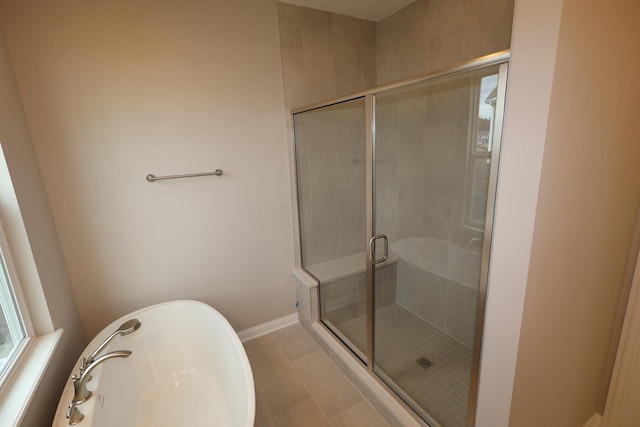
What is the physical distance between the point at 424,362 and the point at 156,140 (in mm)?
2226

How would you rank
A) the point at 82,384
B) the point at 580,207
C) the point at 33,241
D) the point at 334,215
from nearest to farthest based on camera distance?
the point at 580,207, the point at 82,384, the point at 33,241, the point at 334,215

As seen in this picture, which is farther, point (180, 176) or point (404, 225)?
point (404, 225)

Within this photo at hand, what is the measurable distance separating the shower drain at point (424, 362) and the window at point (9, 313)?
2.09 meters

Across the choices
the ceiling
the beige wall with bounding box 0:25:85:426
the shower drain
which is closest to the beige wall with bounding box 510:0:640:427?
the shower drain

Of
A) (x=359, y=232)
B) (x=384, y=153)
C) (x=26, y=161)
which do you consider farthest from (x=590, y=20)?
(x=26, y=161)

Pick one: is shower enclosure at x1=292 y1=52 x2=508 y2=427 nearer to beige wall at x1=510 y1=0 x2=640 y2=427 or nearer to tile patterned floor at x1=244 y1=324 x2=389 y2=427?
tile patterned floor at x1=244 y1=324 x2=389 y2=427

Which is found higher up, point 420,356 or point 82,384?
point 82,384

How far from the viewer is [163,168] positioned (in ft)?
6.30

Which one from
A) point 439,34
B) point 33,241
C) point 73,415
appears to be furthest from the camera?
point 439,34

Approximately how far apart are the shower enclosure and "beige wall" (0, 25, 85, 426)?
1.54 m

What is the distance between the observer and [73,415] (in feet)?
3.86

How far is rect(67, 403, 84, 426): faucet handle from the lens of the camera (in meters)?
1.16

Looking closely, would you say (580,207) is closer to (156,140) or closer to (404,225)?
(404,225)

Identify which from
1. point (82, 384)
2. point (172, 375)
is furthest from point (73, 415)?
point (172, 375)
